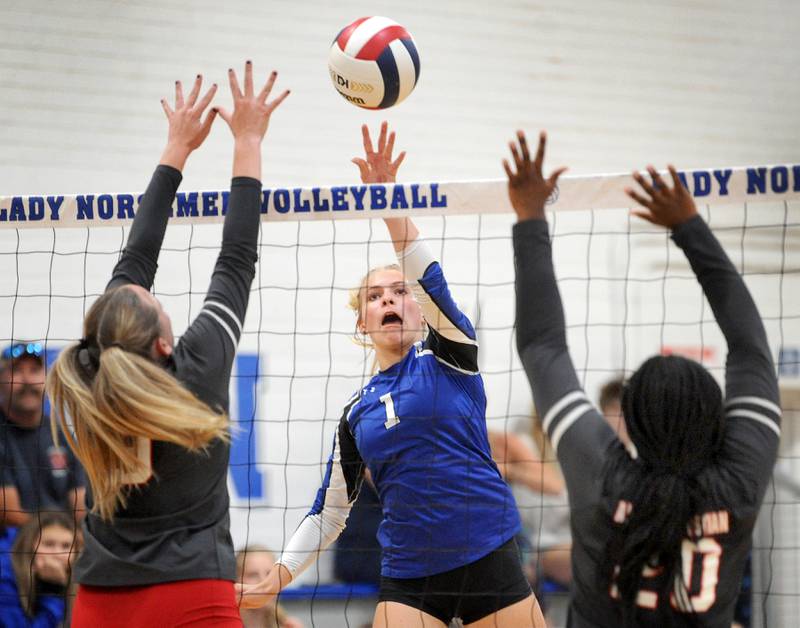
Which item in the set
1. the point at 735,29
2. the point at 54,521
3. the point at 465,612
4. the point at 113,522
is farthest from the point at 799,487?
the point at 113,522

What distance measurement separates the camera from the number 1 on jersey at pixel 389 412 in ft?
13.2

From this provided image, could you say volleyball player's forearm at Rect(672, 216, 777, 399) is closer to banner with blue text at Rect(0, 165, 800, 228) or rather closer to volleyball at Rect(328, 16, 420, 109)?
banner with blue text at Rect(0, 165, 800, 228)

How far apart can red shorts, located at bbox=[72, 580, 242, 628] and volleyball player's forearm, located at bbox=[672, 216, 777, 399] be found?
1.42 meters

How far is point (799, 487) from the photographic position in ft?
19.8

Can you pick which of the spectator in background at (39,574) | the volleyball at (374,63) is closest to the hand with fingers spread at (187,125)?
the volleyball at (374,63)

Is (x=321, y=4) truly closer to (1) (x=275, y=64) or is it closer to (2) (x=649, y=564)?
(1) (x=275, y=64)

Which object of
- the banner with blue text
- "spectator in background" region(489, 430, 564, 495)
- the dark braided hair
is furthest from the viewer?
"spectator in background" region(489, 430, 564, 495)

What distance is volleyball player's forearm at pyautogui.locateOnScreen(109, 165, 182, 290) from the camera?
121 inches

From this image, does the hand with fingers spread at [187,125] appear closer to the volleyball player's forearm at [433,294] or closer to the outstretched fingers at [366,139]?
the outstretched fingers at [366,139]

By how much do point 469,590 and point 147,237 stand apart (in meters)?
1.74

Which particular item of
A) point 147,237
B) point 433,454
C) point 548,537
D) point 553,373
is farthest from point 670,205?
point 548,537

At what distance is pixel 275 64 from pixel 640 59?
8.53 feet

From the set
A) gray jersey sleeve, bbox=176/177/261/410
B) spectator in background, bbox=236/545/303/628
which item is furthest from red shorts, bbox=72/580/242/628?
spectator in background, bbox=236/545/303/628

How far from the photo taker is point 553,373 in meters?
2.28
